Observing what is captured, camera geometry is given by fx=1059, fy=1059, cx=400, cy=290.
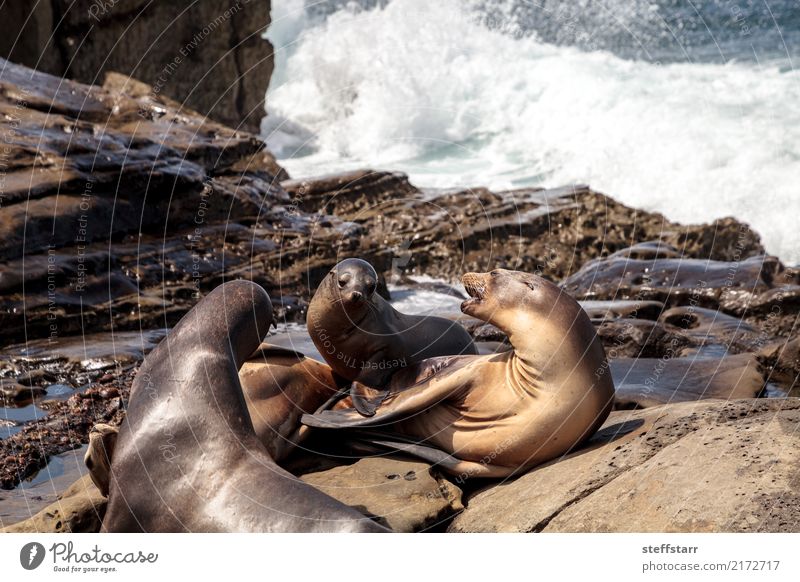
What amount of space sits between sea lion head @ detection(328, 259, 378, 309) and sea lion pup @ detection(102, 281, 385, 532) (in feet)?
3.28

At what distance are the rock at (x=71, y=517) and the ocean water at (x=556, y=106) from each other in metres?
14.9

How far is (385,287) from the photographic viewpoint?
12.9 meters

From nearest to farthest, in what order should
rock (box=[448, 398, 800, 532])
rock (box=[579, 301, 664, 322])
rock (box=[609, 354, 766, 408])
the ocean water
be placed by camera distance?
rock (box=[448, 398, 800, 532]), rock (box=[609, 354, 766, 408]), rock (box=[579, 301, 664, 322]), the ocean water

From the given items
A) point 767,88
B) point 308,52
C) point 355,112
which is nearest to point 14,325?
point 355,112

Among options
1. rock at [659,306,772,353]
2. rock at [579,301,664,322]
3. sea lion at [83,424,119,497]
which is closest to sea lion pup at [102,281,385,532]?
sea lion at [83,424,119,497]

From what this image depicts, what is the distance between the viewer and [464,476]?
5973 millimetres

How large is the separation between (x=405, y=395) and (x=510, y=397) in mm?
694

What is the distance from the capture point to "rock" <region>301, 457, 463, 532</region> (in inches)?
216

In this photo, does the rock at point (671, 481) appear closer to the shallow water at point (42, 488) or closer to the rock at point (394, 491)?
the rock at point (394, 491)

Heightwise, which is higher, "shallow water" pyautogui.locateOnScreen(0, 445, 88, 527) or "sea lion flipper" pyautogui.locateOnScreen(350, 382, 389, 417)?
"sea lion flipper" pyautogui.locateOnScreen(350, 382, 389, 417)

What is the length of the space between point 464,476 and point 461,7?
24.4 meters

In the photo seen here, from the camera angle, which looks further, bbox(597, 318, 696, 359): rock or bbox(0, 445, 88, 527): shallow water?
bbox(597, 318, 696, 359): rock

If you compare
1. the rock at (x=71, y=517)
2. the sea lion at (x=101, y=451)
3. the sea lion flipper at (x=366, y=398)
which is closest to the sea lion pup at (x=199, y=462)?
the sea lion at (x=101, y=451)

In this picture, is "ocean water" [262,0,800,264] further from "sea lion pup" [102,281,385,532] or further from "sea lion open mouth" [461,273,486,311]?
"sea lion pup" [102,281,385,532]
